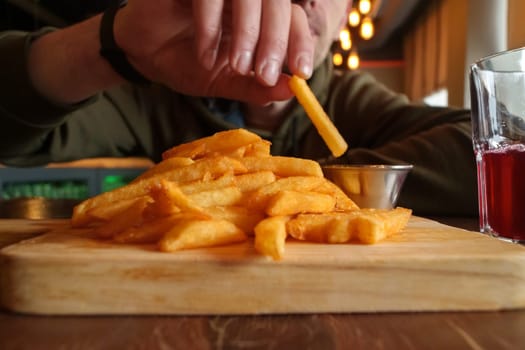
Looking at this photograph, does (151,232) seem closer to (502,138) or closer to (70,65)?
(502,138)

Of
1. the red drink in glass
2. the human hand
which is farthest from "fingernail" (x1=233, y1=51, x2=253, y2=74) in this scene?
the red drink in glass

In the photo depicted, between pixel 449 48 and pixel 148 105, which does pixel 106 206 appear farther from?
pixel 449 48

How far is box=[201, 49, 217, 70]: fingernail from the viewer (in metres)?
1.14

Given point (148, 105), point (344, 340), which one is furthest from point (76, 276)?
point (148, 105)

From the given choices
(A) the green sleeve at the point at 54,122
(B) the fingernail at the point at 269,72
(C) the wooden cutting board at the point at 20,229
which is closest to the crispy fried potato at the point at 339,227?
(B) the fingernail at the point at 269,72

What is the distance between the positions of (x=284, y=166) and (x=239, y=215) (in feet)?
0.46

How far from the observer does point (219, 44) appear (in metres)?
1.25

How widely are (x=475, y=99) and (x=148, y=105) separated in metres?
1.68

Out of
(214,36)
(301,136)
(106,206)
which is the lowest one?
(301,136)

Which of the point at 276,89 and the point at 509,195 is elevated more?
the point at 276,89

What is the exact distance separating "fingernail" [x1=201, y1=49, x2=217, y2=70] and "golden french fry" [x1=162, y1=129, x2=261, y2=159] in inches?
12.8

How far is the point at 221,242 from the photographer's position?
644 mm

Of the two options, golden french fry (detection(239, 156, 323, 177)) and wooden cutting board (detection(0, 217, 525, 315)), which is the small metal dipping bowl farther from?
wooden cutting board (detection(0, 217, 525, 315))

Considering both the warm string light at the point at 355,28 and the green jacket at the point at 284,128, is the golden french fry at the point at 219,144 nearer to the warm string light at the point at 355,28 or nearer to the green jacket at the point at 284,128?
the green jacket at the point at 284,128
